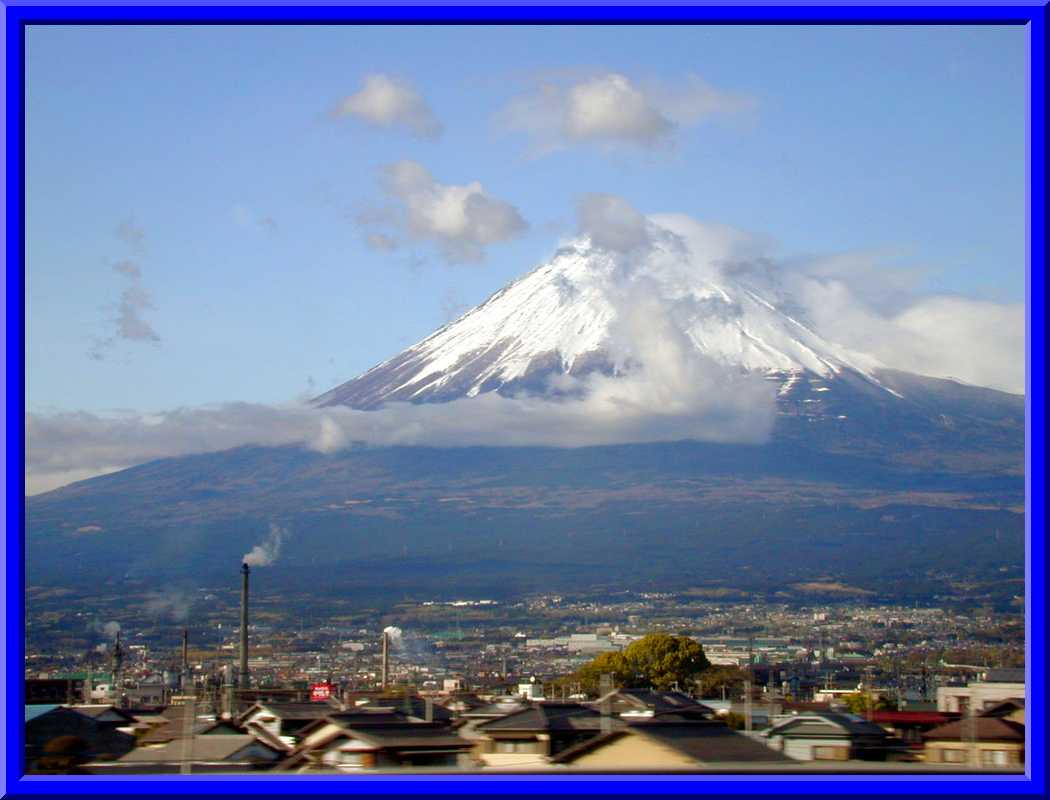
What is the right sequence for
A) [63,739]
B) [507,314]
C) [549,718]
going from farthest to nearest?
[507,314] < [549,718] < [63,739]

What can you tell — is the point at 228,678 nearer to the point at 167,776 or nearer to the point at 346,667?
the point at 346,667

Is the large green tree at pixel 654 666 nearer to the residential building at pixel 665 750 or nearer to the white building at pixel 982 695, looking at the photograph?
the white building at pixel 982 695

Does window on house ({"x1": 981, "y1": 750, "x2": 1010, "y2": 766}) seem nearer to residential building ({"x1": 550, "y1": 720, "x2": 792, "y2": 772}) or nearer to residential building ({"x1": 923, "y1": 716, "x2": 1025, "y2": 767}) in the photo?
residential building ({"x1": 923, "y1": 716, "x2": 1025, "y2": 767})

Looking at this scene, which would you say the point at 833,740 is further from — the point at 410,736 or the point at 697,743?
the point at 410,736

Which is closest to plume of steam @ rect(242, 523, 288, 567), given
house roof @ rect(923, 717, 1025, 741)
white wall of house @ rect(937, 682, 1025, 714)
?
white wall of house @ rect(937, 682, 1025, 714)

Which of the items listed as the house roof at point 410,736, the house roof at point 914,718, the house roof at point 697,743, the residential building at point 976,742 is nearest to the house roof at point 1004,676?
the house roof at point 914,718

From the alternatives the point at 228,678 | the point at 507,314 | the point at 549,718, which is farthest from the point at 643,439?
the point at 549,718
